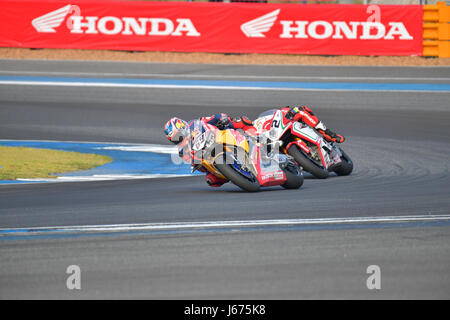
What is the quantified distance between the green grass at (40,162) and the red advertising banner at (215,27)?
13001 millimetres

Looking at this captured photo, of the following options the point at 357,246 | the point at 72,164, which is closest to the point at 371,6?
the point at 72,164

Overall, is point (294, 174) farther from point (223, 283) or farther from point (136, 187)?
point (223, 283)

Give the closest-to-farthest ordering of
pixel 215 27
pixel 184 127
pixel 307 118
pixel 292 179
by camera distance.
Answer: pixel 184 127 < pixel 292 179 < pixel 307 118 < pixel 215 27

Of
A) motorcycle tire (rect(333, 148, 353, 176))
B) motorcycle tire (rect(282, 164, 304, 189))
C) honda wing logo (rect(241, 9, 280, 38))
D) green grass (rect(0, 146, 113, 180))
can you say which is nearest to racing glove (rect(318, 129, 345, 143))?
motorcycle tire (rect(333, 148, 353, 176))

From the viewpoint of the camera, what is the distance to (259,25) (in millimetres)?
25516

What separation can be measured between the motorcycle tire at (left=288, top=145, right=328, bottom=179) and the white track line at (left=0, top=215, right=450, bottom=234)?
323 cm

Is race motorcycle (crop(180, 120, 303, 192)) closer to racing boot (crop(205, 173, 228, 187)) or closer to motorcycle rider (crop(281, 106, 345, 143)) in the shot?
racing boot (crop(205, 173, 228, 187))

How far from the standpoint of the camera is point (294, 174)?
9.75 m

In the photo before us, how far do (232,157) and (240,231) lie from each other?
85.4 inches

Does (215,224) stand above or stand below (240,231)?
above

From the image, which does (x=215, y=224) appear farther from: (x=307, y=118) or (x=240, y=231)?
(x=307, y=118)

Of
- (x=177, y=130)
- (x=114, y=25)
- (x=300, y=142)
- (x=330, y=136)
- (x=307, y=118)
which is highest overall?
(x=114, y=25)

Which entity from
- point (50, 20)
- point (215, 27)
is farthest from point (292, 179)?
point (50, 20)

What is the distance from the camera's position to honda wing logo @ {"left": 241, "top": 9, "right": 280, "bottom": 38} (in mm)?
25297
